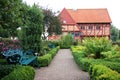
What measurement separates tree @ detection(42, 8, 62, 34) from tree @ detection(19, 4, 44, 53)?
76.8 ft

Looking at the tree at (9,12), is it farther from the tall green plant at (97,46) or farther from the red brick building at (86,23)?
the red brick building at (86,23)

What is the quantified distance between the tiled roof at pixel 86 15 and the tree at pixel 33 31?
45.0m

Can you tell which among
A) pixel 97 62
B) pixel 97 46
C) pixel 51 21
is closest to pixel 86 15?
pixel 51 21

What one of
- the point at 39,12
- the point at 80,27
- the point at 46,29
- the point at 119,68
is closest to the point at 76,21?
the point at 80,27

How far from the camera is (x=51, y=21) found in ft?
146

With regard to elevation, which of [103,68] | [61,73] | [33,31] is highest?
[33,31]

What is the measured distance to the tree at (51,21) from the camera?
44188mm

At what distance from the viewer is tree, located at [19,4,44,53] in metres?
Answer: 20.3

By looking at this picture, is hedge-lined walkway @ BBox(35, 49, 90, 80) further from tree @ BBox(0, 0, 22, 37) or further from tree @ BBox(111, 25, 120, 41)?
tree @ BBox(111, 25, 120, 41)

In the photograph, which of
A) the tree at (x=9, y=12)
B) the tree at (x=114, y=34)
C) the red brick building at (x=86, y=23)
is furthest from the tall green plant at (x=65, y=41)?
the tree at (x=9, y=12)

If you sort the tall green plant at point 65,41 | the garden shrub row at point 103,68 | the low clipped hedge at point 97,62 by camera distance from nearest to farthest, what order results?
1. the garden shrub row at point 103,68
2. the low clipped hedge at point 97,62
3. the tall green plant at point 65,41

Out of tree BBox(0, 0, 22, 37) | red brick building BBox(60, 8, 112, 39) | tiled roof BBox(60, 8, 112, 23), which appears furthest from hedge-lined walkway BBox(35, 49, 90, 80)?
tiled roof BBox(60, 8, 112, 23)

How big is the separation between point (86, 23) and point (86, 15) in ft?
10.2

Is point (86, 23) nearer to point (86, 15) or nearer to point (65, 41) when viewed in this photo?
point (86, 15)
